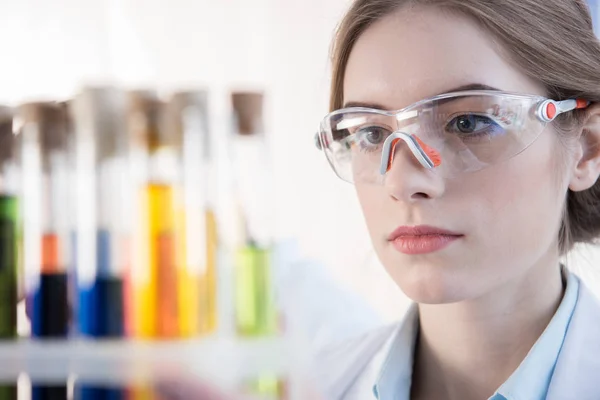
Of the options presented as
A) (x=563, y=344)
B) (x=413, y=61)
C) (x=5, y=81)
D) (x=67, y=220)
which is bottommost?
(x=563, y=344)

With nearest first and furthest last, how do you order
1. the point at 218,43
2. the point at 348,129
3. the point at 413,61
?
the point at 413,61 < the point at 348,129 < the point at 218,43

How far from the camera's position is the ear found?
135 cm

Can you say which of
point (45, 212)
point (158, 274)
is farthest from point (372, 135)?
point (45, 212)

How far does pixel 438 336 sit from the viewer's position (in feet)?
4.85

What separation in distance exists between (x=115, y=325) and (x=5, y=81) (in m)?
1.24

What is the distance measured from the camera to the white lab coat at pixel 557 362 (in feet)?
4.18

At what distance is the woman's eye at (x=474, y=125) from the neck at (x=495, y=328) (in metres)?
0.30

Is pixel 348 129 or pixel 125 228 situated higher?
pixel 348 129

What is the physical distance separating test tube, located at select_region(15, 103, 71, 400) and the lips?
0.57 metres

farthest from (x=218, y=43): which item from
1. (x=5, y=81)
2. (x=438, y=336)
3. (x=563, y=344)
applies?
(x=563, y=344)

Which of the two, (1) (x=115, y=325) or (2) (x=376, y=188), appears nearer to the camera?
(1) (x=115, y=325)

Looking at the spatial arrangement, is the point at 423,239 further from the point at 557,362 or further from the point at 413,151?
the point at 557,362

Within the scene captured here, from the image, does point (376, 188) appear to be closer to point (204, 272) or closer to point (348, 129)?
point (348, 129)

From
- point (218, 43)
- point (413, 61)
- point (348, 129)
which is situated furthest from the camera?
point (218, 43)
